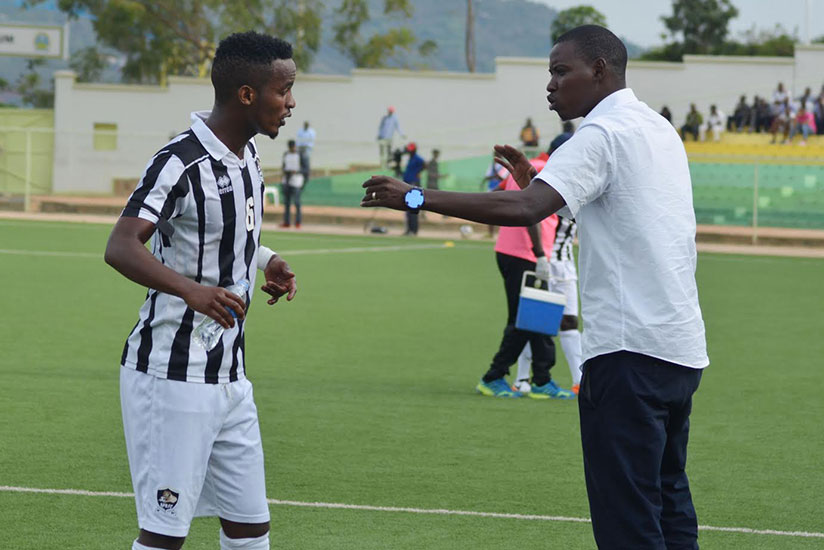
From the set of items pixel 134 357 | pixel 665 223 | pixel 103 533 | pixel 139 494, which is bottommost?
pixel 103 533

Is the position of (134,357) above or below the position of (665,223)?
below

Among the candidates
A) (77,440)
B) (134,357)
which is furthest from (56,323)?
(134,357)

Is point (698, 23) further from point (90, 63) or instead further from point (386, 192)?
point (386, 192)

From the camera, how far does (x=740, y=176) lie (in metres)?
30.0

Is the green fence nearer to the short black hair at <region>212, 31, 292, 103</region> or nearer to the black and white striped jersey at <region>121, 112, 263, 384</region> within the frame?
the short black hair at <region>212, 31, 292, 103</region>

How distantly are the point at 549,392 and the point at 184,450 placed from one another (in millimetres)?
6171

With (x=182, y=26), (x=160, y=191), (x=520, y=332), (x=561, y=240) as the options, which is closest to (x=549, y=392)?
(x=520, y=332)

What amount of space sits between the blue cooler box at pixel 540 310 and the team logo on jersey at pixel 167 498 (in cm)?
550

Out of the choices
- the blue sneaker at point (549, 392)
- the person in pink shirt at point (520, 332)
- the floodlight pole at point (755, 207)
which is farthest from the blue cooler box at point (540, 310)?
the floodlight pole at point (755, 207)

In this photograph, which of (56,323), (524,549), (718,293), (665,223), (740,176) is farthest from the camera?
(740,176)

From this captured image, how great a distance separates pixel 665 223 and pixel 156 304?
1.67 metres

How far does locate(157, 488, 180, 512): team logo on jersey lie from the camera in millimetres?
4305

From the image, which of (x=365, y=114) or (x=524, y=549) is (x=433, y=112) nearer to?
(x=365, y=114)

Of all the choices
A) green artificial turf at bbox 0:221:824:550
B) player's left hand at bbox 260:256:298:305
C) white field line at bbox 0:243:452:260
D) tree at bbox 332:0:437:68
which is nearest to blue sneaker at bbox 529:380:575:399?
green artificial turf at bbox 0:221:824:550
